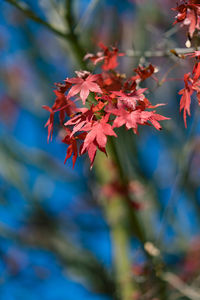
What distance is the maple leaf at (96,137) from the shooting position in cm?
121

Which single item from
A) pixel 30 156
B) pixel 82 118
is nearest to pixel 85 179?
pixel 30 156

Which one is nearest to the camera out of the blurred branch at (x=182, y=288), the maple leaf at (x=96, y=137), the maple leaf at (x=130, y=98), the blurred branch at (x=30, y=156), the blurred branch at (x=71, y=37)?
the maple leaf at (x=96, y=137)

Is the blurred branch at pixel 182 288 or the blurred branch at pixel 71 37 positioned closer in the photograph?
the blurred branch at pixel 182 288

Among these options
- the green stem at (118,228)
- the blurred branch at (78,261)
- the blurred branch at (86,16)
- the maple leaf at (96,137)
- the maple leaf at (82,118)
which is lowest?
the maple leaf at (96,137)

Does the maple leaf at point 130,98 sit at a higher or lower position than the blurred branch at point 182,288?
higher

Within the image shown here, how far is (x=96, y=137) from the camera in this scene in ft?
4.01

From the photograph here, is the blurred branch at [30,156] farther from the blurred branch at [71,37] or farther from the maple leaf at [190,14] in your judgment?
the maple leaf at [190,14]

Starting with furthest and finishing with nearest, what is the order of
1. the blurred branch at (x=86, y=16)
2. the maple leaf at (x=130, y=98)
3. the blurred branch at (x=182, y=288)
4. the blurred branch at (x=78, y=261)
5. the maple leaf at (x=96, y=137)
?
the blurred branch at (x=78, y=261) → the blurred branch at (x=86, y=16) → the blurred branch at (x=182, y=288) → the maple leaf at (x=130, y=98) → the maple leaf at (x=96, y=137)

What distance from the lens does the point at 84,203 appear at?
20.1 ft

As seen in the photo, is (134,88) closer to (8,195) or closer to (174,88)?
(8,195)

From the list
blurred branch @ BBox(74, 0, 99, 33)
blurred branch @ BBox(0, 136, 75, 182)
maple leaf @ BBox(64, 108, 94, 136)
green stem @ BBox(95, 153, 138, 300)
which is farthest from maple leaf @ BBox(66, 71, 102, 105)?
blurred branch @ BBox(0, 136, 75, 182)

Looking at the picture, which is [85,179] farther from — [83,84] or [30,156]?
[83,84]

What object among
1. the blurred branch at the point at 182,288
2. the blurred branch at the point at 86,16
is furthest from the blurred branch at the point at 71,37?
the blurred branch at the point at 182,288

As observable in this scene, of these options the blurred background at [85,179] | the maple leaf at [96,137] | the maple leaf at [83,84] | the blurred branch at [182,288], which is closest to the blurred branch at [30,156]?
the blurred background at [85,179]
